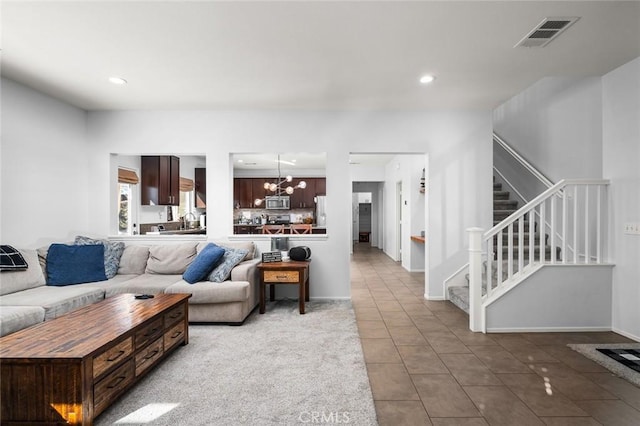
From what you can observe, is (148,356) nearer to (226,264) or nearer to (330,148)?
(226,264)

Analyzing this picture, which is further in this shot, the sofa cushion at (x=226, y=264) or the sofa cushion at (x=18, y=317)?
the sofa cushion at (x=226, y=264)

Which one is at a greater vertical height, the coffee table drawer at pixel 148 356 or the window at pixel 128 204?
the window at pixel 128 204

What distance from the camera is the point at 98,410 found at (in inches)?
78.7

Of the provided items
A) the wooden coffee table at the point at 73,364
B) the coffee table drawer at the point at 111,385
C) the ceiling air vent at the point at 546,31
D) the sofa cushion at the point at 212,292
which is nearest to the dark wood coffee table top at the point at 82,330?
the wooden coffee table at the point at 73,364

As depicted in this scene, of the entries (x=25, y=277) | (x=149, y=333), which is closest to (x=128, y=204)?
(x=25, y=277)

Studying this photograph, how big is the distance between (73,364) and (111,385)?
0.37 metres

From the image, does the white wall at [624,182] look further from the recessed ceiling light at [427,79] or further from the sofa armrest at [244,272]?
the sofa armrest at [244,272]

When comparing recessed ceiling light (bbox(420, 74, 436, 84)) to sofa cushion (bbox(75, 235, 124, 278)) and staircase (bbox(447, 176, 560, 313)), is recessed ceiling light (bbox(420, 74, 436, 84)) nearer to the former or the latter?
staircase (bbox(447, 176, 560, 313))

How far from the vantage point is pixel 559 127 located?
4.88m

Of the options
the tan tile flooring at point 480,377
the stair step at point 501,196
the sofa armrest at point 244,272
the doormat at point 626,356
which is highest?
the stair step at point 501,196

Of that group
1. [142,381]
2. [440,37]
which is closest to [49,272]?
[142,381]

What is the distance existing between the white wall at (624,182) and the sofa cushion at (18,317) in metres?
5.37

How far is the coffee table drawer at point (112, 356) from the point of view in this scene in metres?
1.99

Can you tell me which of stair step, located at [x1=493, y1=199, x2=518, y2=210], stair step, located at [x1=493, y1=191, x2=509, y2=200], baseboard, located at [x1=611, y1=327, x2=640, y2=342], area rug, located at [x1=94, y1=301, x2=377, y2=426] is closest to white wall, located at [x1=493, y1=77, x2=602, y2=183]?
stair step, located at [x1=493, y1=191, x2=509, y2=200]
